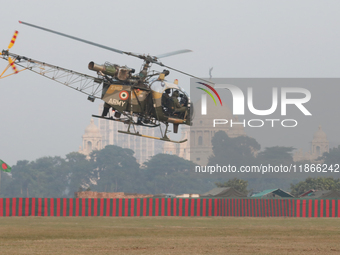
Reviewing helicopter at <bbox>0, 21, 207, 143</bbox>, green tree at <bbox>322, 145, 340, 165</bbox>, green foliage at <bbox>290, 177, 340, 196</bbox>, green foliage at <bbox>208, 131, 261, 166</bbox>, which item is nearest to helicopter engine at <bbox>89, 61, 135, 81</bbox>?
helicopter at <bbox>0, 21, 207, 143</bbox>

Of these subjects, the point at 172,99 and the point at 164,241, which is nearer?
the point at 164,241

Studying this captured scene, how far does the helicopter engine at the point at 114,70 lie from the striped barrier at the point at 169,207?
15274mm

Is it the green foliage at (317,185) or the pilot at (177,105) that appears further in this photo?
the green foliage at (317,185)

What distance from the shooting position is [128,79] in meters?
34.7

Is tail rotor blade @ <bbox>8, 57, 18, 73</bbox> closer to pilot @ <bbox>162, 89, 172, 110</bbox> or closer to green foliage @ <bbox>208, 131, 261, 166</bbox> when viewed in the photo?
pilot @ <bbox>162, 89, 172, 110</bbox>

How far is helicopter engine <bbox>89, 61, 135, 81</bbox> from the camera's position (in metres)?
33.8

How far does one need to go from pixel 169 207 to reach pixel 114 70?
18.2m

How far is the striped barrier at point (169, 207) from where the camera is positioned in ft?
149

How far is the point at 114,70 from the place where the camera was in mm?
34094

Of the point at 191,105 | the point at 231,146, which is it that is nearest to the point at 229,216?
the point at 191,105

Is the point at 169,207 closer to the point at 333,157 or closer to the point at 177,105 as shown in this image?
the point at 177,105

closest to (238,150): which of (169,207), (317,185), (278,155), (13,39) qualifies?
(278,155)

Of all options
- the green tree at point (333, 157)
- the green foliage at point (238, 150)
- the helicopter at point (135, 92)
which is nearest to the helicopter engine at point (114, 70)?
the helicopter at point (135, 92)

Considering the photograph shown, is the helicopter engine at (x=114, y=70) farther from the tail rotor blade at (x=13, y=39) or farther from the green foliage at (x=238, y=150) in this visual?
the green foliage at (x=238, y=150)
